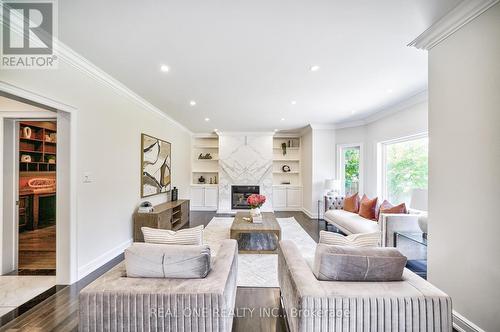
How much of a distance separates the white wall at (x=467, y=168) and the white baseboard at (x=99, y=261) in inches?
156

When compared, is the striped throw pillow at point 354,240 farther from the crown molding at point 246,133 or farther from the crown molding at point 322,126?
the crown molding at point 246,133

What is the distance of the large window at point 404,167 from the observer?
13.0 ft

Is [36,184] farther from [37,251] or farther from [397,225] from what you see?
[397,225]

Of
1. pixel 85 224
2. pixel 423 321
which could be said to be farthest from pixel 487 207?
pixel 85 224

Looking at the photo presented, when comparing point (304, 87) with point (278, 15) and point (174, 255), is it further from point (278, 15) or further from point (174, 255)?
point (174, 255)

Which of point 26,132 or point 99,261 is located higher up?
point 26,132

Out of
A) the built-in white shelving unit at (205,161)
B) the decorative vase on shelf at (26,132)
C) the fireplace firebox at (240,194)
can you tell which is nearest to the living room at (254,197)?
the decorative vase on shelf at (26,132)

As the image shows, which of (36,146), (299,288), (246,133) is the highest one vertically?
(246,133)

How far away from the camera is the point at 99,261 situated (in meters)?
3.06

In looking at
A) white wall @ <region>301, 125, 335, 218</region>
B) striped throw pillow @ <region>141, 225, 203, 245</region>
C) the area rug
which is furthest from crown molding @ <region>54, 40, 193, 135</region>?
white wall @ <region>301, 125, 335, 218</region>

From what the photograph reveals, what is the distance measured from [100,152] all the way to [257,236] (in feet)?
10.5

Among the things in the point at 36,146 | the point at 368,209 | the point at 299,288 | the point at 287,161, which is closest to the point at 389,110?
the point at 368,209

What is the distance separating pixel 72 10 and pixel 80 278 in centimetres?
289

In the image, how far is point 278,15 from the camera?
6.12ft
